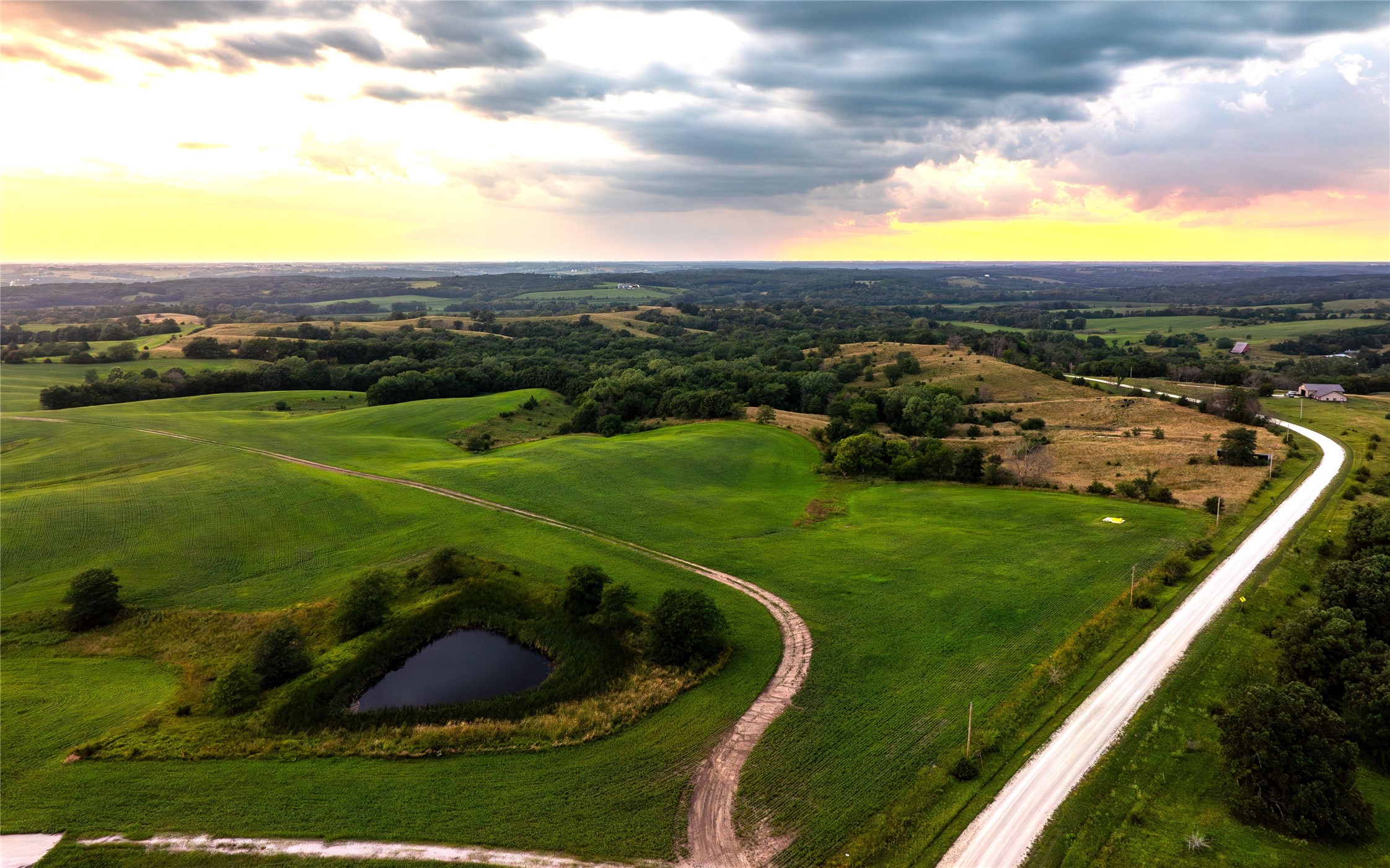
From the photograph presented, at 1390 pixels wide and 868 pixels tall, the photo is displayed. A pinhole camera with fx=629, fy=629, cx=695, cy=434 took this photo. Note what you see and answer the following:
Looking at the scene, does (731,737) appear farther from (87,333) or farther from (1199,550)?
(87,333)

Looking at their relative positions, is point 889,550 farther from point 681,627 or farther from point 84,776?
point 84,776

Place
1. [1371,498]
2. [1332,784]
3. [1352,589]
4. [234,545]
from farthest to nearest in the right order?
[1371,498], [234,545], [1352,589], [1332,784]

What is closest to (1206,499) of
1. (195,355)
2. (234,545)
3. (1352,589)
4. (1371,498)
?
(1371,498)

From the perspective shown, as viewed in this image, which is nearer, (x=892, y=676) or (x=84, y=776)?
(x=84, y=776)

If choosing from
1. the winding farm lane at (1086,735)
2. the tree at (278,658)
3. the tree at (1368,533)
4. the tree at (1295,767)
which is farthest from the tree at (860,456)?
the tree at (278,658)

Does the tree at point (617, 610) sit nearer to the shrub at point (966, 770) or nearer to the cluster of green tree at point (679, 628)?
the cluster of green tree at point (679, 628)
